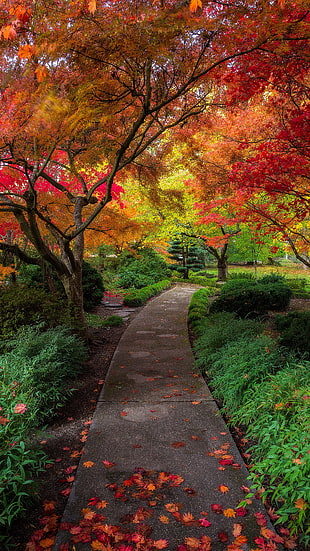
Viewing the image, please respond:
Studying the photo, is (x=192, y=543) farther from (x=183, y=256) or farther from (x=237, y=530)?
(x=183, y=256)

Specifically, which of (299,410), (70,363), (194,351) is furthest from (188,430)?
(194,351)

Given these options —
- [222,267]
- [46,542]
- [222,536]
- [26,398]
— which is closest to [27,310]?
[26,398]

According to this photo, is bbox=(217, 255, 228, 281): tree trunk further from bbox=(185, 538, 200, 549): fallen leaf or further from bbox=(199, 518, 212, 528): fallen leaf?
bbox=(185, 538, 200, 549): fallen leaf

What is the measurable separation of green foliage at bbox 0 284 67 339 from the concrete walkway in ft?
5.00

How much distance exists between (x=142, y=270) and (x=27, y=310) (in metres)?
10.6

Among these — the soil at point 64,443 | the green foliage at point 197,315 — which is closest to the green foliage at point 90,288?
the green foliage at point 197,315

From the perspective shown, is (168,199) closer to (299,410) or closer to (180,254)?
(299,410)

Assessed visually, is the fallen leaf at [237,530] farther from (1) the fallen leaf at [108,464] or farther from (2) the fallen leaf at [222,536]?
(1) the fallen leaf at [108,464]

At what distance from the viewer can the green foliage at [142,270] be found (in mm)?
14508

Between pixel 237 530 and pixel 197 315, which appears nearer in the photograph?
pixel 237 530

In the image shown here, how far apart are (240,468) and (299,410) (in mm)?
649

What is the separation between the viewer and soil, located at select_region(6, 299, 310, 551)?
2.23 m

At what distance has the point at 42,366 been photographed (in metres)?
3.92

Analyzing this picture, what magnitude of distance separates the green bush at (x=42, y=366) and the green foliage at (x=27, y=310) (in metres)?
0.23
